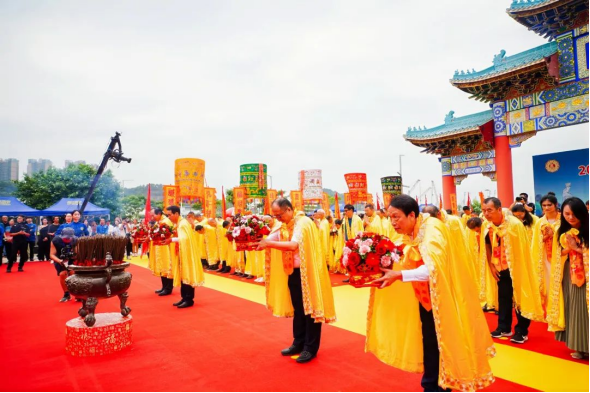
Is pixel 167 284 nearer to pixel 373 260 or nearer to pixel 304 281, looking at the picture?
pixel 304 281

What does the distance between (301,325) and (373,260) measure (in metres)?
1.81

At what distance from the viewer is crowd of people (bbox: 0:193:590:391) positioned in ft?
8.08

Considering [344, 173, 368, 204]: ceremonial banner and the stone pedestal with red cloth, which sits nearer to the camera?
the stone pedestal with red cloth

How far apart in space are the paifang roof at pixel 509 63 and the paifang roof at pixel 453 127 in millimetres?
1887

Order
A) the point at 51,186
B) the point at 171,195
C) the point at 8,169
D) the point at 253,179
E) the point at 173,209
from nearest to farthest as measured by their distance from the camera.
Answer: the point at 173,209 → the point at 171,195 → the point at 253,179 → the point at 51,186 → the point at 8,169

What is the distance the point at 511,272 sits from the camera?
14.1 feet

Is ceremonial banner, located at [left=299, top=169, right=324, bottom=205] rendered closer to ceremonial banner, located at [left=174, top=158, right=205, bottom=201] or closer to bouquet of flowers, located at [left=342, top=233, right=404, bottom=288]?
ceremonial banner, located at [left=174, top=158, right=205, bottom=201]

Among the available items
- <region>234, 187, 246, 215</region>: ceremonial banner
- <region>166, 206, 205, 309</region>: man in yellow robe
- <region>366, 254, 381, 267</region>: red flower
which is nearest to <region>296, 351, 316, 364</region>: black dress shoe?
<region>366, 254, 381, 267</region>: red flower

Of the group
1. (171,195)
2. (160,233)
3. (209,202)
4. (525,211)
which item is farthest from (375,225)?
(171,195)

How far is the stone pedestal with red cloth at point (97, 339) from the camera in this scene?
403 centimetres

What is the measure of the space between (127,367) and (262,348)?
1332 mm

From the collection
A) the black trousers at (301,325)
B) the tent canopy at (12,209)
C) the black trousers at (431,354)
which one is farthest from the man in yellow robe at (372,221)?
the tent canopy at (12,209)

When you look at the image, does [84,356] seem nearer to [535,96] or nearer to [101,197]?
[535,96]

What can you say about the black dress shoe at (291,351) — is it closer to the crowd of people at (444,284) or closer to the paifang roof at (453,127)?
the crowd of people at (444,284)
